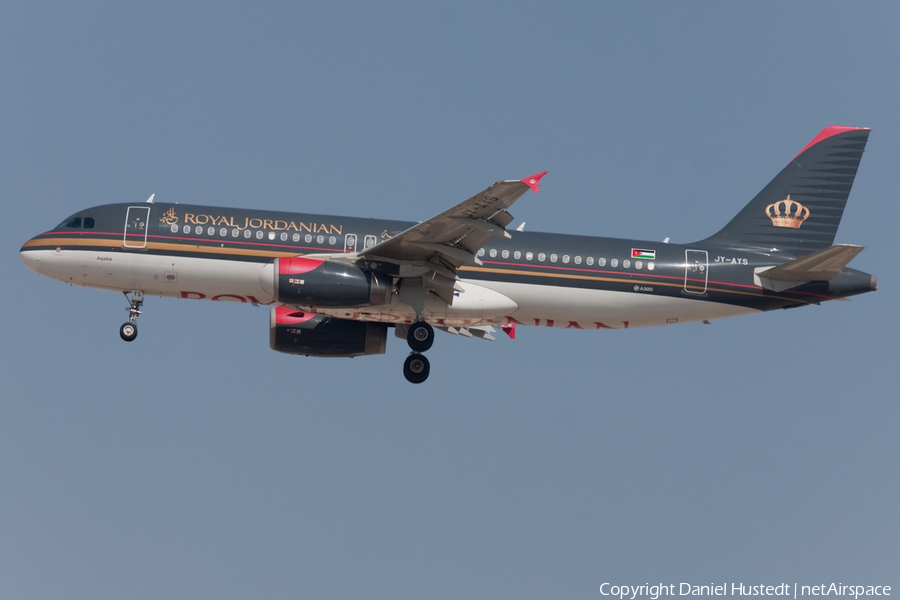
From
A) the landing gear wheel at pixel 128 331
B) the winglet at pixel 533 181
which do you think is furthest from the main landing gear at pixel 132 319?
the winglet at pixel 533 181

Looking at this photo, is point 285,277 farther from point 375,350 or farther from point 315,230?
point 375,350

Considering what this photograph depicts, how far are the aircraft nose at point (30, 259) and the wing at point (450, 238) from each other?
11081 millimetres

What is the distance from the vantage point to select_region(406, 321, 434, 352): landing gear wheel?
1289 inches

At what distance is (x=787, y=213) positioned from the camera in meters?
35.5

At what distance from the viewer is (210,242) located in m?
32.3

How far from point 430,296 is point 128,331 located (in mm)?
10113

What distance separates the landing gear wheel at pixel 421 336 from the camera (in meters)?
32.8

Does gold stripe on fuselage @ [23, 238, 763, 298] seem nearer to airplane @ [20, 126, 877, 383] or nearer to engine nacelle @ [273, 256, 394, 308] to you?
airplane @ [20, 126, 877, 383]

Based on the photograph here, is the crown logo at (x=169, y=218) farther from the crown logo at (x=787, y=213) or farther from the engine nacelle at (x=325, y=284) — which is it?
the crown logo at (x=787, y=213)

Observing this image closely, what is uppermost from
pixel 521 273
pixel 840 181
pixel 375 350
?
pixel 840 181

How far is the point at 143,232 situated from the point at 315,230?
557 cm

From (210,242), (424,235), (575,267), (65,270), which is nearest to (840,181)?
(575,267)

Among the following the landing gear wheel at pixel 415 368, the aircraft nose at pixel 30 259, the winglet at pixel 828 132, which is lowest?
the landing gear wheel at pixel 415 368

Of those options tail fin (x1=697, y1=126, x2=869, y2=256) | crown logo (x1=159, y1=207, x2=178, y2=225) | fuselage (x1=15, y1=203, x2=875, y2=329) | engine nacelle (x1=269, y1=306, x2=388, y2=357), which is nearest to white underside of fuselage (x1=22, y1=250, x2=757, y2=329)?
fuselage (x1=15, y1=203, x2=875, y2=329)
